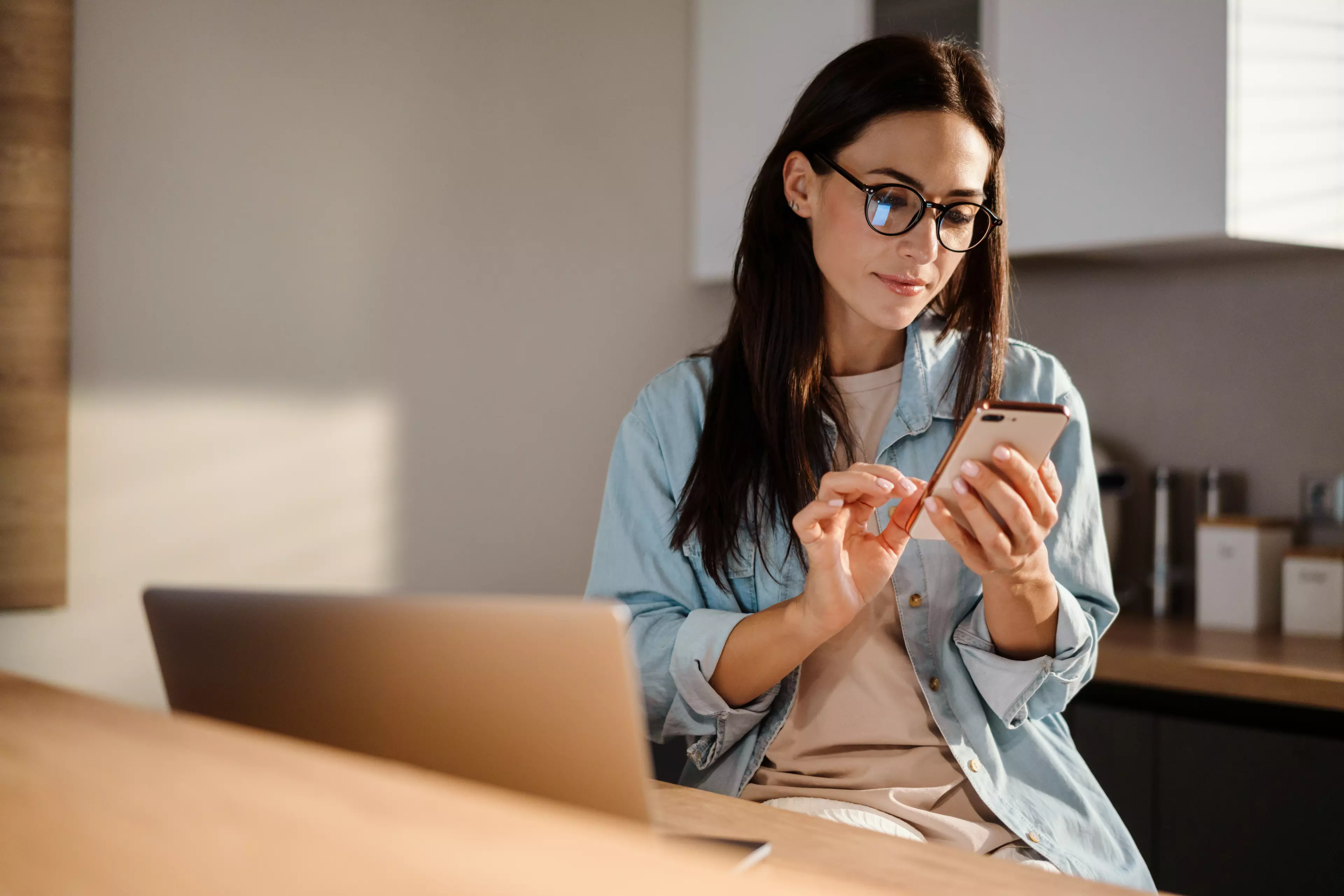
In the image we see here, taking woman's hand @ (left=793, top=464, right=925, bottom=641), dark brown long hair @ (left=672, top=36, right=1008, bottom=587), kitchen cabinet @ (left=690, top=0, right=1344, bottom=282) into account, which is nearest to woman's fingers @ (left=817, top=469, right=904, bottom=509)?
woman's hand @ (left=793, top=464, right=925, bottom=641)

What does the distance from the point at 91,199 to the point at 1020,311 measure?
1.91 meters

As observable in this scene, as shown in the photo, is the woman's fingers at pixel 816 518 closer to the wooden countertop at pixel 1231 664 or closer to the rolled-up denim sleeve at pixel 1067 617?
the rolled-up denim sleeve at pixel 1067 617

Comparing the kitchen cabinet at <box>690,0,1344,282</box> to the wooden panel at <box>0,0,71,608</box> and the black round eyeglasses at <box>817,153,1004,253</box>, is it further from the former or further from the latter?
the wooden panel at <box>0,0,71,608</box>

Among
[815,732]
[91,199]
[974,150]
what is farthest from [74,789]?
[91,199]

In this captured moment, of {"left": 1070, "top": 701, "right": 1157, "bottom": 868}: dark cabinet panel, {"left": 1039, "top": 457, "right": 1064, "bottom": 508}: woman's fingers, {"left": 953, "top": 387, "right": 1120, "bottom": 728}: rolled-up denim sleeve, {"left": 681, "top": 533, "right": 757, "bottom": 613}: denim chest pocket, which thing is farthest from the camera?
{"left": 1070, "top": 701, "right": 1157, "bottom": 868}: dark cabinet panel

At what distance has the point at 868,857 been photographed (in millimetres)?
739

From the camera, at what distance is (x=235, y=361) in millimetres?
2119

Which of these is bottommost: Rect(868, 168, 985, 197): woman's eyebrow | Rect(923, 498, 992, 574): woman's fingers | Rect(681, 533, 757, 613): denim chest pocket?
Rect(681, 533, 757, 613): denim chest pocket

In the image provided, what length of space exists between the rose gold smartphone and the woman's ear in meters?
0.45

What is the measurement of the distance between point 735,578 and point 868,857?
584 millimetres

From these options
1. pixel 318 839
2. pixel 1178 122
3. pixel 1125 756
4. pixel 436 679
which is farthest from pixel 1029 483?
pixel 1178 122

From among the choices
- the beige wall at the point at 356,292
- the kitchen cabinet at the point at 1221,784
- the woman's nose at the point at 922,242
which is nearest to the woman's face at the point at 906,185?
the woman's nose at the point at 922,242

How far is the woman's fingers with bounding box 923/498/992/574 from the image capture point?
1047 mm

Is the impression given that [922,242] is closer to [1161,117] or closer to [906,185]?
[906,185]
